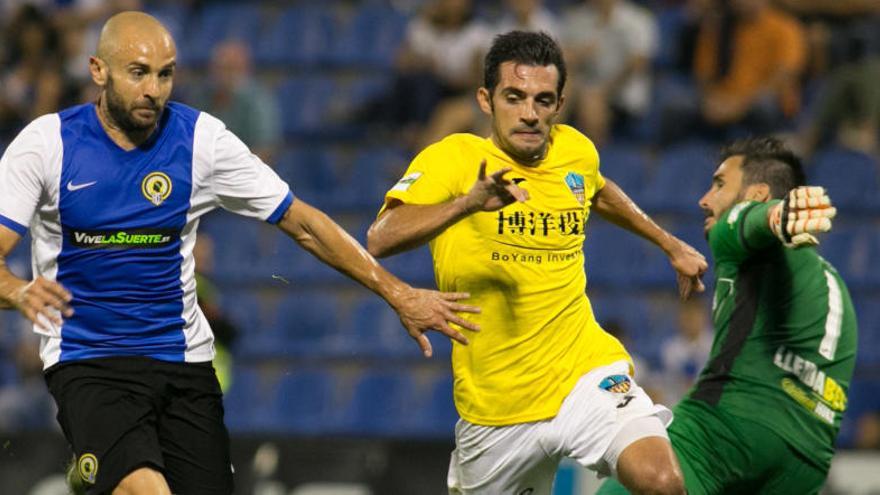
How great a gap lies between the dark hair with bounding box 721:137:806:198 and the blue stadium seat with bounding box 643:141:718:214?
5.37 m

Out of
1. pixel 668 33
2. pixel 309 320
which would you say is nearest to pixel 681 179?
pixel 668 33

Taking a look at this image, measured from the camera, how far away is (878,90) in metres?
11.9

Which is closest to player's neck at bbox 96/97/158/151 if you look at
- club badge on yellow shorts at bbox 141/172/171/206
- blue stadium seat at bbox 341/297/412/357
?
club badge on yellow shorts at bbox 141/172/171/206

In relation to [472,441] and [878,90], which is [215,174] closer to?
[472,441]

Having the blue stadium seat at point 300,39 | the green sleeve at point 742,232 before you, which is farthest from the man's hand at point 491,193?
the blue stadium seat at point 300,39

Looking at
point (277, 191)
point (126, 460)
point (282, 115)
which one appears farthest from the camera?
point (282, 115)

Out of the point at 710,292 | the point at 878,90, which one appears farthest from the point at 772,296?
the point at 878,90

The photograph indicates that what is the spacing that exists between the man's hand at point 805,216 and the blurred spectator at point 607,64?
22.2 ft

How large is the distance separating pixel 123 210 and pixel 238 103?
701 centimetres

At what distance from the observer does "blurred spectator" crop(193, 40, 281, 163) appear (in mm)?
12461

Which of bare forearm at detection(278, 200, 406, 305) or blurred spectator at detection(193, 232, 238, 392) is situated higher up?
bare forearm at detection(278, 200, 406, 305)

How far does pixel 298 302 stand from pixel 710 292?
130 inches

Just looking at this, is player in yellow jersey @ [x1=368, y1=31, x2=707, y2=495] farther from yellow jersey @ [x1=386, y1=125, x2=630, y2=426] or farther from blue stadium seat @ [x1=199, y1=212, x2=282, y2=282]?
blue stadium seat @ [x1=199, y1=212, x2=282, y2=282]

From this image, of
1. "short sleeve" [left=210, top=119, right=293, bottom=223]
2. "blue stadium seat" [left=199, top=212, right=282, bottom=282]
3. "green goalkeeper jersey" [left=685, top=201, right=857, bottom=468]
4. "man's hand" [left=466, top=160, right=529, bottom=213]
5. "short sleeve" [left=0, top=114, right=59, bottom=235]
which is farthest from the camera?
"blue stadium seat" [left=199, top=212, right=282, bottom=282]
